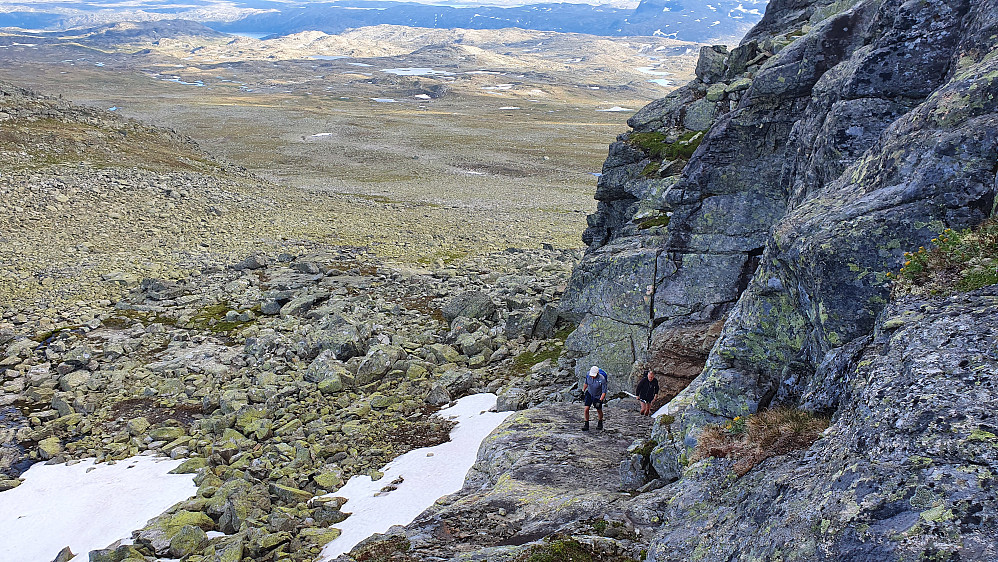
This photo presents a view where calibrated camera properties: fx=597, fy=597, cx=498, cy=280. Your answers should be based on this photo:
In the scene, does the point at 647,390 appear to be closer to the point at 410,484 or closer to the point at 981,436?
the point at 410,484

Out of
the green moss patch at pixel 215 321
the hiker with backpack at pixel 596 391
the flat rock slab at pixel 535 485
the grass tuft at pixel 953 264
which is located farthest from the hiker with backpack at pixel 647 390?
the green moss patch at pixel 215 321

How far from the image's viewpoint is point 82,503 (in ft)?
55.1

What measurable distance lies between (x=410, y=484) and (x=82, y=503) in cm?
938

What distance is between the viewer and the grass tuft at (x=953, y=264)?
8047 mm

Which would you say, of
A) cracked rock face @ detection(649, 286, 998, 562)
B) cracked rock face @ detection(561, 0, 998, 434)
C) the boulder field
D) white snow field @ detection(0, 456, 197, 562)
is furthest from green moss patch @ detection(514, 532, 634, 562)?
white snow field @ detection(0, 456, 197, 562)

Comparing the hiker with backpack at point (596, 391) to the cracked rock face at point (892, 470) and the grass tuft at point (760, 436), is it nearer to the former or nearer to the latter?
the grass tuft at point (760, 436)

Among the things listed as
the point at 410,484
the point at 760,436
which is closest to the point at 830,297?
the point at 760,436

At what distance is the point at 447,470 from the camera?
16.6 m

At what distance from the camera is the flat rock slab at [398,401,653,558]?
412 inches

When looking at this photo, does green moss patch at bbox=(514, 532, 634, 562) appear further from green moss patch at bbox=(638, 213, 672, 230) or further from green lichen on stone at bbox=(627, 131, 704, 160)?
green lichen on stone at bbox=(627, 131, 704, 160)

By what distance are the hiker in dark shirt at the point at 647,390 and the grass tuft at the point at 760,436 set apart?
193 inches

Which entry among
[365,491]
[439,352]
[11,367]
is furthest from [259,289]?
[365,491]

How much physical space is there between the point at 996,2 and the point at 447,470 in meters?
15.9

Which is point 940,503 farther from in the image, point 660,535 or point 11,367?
point 11,367
